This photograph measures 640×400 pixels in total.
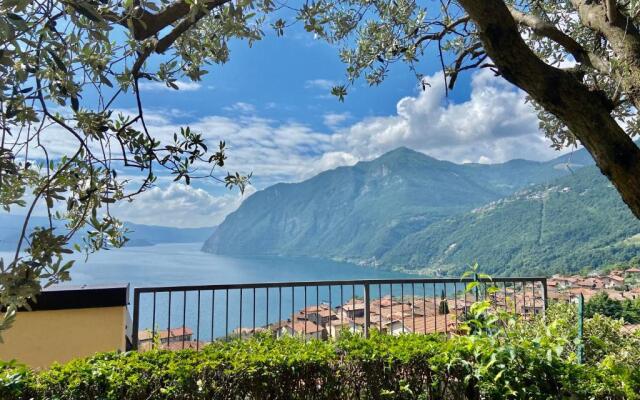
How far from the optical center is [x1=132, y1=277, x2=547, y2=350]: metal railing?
12.1 feet

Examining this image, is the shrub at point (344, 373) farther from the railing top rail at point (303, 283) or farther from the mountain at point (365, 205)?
the mountain at point (365, 205)

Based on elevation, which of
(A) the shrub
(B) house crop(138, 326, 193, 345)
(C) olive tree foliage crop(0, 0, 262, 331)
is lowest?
(B) house crop(138, 326, 193, 345)

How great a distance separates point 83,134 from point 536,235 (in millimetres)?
57550

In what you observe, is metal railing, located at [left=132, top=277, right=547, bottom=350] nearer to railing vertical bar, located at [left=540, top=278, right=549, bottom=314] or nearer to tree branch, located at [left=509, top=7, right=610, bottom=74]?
railing vertical bar, located at [left=540, top=278, right=549, bottom=314]

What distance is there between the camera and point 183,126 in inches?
77.5

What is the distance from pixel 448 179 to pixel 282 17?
132971 mm

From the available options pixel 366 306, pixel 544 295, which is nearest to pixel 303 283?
pixel 366 306

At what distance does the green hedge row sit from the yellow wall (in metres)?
1.38

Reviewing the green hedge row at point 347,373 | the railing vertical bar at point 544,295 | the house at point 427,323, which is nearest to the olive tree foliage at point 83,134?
the green hedge row at point 347,373

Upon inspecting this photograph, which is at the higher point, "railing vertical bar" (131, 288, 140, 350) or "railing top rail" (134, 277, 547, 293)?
"railing top rail" (134, 277, 547, 293)

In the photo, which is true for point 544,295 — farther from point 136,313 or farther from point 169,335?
point 136,313

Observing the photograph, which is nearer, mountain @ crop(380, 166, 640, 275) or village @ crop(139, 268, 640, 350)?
village @ crop(139, 268, 640, 350)

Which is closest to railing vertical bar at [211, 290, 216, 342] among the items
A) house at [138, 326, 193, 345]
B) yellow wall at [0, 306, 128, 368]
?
house at [138, 326, 193, 345]

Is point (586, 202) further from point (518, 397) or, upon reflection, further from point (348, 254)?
point (518, 397)
